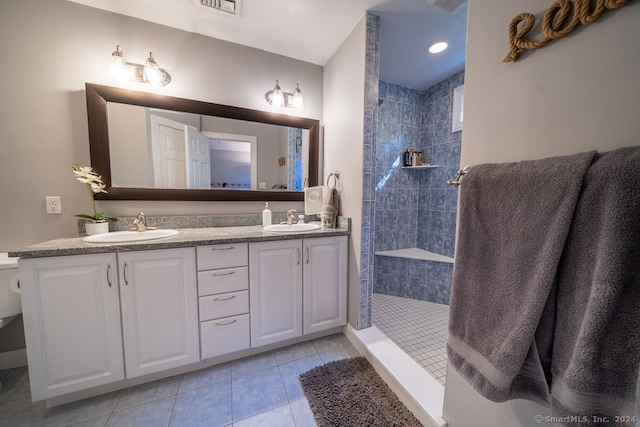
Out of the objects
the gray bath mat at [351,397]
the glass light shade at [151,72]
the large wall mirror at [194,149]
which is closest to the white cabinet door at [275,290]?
the gray bath mat at [351,397]

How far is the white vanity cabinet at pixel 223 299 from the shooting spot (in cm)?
135

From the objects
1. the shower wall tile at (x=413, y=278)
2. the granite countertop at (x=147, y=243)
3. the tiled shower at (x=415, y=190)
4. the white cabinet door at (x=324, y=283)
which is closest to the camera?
the granite countertop at (x=147, y=243)

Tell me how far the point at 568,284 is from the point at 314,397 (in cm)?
129

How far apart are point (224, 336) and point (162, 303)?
44cm

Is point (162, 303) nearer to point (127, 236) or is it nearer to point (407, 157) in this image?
point (127, 236)

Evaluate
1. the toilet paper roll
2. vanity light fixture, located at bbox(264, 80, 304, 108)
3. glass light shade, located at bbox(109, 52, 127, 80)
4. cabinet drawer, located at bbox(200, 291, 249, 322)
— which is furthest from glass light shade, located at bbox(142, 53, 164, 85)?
cabinet drawer, located at bbox(200, 291, 249, 322)

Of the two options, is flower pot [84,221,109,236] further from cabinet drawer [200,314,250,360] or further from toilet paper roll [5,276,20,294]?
cabinet drawer [200,314,250,360]

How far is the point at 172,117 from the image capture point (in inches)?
65.5

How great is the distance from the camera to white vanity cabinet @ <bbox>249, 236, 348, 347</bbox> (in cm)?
149

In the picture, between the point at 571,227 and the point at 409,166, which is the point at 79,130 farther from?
the point at 409,166

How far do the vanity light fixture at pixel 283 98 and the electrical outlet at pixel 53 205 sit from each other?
1658 millimetres

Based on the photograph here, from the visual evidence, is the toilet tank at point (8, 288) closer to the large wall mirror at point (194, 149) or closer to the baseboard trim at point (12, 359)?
the baseboard trim at point (12, 359)

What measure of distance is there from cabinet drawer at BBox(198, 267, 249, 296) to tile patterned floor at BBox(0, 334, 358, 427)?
0.56 m

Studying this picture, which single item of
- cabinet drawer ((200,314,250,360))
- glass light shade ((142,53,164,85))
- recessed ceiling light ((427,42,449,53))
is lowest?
cabinet drawer ((200,314,250,360))
